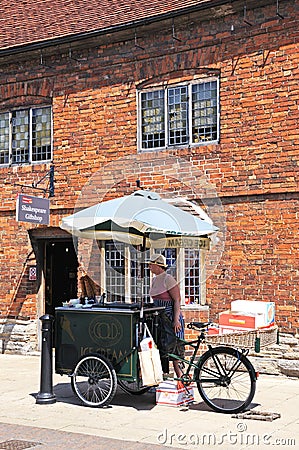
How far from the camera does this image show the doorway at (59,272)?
1538 centimetres

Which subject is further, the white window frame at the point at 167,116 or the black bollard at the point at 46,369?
the white window frame at the point at 167,116

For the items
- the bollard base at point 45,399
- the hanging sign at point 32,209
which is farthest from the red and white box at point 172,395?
the hanging sign at point 32,209

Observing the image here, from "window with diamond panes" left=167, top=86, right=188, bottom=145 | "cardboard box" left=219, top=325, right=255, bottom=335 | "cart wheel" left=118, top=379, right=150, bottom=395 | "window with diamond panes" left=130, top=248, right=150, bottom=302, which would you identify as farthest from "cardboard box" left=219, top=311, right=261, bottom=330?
"window with diamond panes" left=167, top=86, right=188, bottom=145

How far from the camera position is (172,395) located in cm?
925

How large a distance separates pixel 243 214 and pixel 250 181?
23.3 inches

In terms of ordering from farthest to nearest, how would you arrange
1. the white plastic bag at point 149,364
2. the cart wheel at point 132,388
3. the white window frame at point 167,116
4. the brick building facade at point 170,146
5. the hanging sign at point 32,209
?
the hanging sign at point 32,209 < the white window frame at point 167,116 < the brick building facade at point 170,146 < the cart wheel at point 132,388 < the white plastic bag at point 149,364

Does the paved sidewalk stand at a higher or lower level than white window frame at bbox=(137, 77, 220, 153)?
lower

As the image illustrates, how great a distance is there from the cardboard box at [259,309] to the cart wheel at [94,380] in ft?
9.26

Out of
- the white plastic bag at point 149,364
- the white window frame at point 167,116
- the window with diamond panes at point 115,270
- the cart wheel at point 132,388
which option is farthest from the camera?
the window with diamond panes at point 115,270

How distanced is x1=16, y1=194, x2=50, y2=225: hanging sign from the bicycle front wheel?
5.58 meters

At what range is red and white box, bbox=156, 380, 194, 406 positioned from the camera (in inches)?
363

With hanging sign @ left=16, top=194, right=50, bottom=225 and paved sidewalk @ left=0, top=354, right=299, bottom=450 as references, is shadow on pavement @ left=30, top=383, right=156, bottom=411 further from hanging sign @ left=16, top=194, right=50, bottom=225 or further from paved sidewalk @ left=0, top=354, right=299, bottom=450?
hanging sign @ left=16, top=194, right=50, bottom=225

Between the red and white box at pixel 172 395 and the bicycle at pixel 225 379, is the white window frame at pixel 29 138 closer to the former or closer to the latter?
the red and white box at pixel 172 395

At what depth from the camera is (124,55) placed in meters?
13.9
